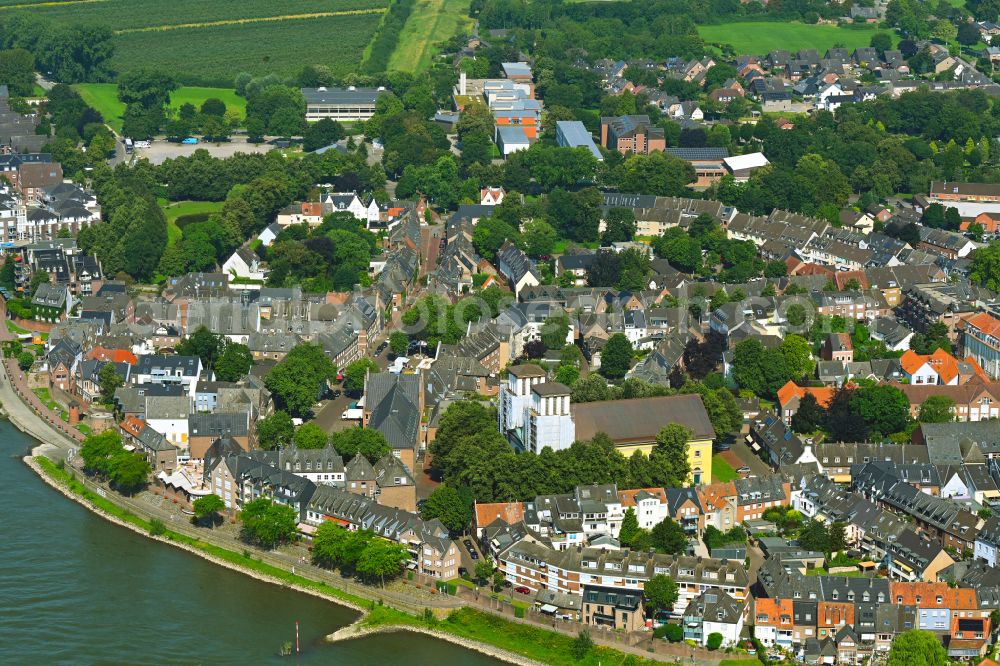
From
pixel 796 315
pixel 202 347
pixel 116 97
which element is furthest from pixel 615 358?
pixel 116 97

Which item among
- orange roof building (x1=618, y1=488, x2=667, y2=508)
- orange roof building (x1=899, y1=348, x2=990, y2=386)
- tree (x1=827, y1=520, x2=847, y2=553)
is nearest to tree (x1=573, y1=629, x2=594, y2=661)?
orange roof building (x1=618, y1=488, x2=667, y2=508)

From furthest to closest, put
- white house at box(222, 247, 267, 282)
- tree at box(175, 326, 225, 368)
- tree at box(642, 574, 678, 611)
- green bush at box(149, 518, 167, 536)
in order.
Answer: white house at box(222, 247, 267, 282), tree at box(175, 326, 225, 368), green bush at box(149, 518, 167, 536), tree at box(642, 574, 678, 611)

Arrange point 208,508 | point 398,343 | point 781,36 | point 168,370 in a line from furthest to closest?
point 781,36, point 398,343, point 168,370, point 208,508

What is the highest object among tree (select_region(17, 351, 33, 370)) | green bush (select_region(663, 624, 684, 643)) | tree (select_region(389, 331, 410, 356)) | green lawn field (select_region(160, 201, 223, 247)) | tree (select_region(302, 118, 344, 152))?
tree (select_region(302, 118, 344, 152))

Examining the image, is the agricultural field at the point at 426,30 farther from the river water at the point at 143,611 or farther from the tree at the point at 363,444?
the river water at the point at 143,611

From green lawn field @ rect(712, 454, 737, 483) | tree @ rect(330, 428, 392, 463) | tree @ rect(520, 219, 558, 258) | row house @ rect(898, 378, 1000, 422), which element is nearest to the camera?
tree @ rect(330, 428, 392, 463)

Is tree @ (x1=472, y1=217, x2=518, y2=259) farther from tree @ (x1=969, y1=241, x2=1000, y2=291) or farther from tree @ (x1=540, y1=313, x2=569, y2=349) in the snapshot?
tree @ (x1=969, y1=241, x2=1000, y2=291)

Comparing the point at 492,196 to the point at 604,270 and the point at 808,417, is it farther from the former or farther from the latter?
the point at 808,417
